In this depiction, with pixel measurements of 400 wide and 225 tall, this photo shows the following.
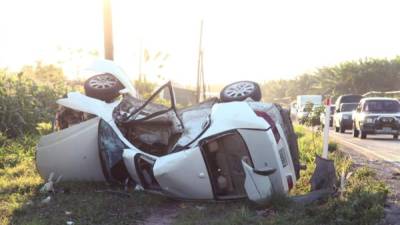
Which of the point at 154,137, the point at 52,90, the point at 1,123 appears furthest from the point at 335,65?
the point at 154,137

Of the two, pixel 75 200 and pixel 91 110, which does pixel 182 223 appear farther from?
pixel 91 110

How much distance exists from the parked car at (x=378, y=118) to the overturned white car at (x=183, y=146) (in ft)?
41.6

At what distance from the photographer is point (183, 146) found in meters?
7.43

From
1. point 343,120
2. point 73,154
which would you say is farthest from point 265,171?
point 343,120

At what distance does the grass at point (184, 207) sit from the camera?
611 centimetres

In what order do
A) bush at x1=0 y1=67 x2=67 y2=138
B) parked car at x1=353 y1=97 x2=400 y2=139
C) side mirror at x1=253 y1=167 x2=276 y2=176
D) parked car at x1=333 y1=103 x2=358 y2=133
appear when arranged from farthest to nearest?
parked car at x1=333 y1=103 x2=358 y2=133 < parked car at x1=353 y1=97 x2=400 y2=139 < bush at x1=0 y1=67 x2=67 y2=138 < side mirror at x1=253 y1=167 x2=276 y2=176

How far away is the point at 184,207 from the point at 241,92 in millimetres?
2411

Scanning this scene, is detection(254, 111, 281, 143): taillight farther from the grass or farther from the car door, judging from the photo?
the grass

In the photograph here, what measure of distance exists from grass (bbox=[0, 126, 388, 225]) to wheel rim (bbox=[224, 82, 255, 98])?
1.66m

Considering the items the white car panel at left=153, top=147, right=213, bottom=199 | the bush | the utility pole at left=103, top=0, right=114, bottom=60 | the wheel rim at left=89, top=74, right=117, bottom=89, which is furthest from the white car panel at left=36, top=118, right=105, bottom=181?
the utility pole at left=103, top=0, right=114, bottom=60

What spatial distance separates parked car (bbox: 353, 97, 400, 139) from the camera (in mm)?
20578

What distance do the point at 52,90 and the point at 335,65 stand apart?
53566mm

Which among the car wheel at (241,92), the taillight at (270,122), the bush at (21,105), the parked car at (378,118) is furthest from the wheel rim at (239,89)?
the parked car at (378,118)

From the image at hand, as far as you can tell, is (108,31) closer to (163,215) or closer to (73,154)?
(73,154)
